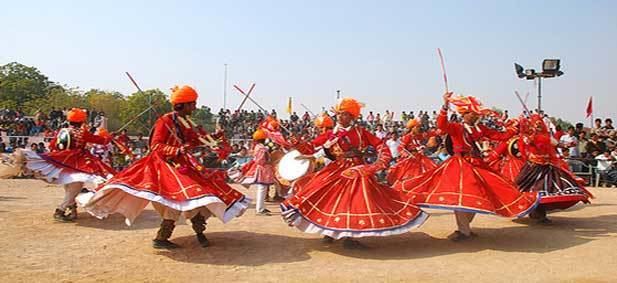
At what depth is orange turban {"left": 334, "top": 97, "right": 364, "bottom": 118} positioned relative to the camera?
7355 mm

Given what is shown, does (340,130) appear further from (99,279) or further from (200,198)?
(99,279)

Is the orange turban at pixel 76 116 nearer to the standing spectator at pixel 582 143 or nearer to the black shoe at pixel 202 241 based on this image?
the black shoe at pixel 202 241

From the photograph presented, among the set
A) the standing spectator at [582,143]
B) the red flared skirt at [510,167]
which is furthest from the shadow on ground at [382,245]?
the standing spectator at [582,143]

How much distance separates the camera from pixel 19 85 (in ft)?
204

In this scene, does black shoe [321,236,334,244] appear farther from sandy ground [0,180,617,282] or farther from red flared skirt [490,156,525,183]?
red flared skirt [490,156,525,183]

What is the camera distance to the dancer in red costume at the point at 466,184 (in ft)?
22.8

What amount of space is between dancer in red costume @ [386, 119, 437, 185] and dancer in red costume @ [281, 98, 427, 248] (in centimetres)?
488

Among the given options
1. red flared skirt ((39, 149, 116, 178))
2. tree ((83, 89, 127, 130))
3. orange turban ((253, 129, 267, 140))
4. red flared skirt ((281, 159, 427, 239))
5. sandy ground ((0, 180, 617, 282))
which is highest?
tree ((83, 89, 127, 130))

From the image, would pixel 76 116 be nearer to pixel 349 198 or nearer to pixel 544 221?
pixel 349 198

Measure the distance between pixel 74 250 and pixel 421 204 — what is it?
170 inches

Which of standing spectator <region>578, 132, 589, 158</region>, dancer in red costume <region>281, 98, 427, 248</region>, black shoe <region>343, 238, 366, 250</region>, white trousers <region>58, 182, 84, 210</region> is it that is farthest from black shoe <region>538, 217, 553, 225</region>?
standing spectator <region>578, 132, 589, 158</region>

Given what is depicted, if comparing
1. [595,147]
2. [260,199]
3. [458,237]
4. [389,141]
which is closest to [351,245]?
[458,237]

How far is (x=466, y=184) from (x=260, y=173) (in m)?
4.45

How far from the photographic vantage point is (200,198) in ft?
20.5
